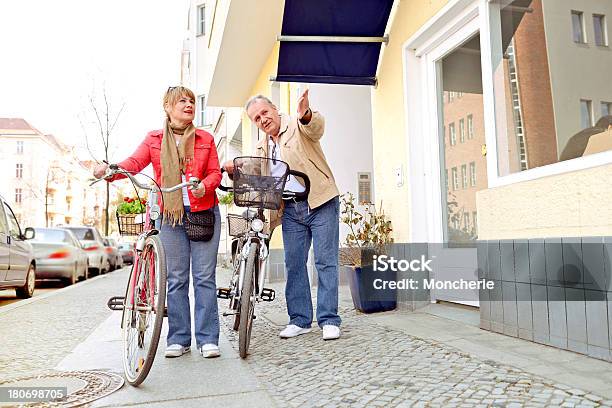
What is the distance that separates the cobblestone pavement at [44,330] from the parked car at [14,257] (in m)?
0.62

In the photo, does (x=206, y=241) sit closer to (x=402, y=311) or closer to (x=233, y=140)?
(x=402, y=311)

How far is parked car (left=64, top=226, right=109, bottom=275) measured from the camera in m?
16.6

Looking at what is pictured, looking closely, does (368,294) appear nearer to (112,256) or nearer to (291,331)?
(291,331)

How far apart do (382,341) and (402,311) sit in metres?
1.42

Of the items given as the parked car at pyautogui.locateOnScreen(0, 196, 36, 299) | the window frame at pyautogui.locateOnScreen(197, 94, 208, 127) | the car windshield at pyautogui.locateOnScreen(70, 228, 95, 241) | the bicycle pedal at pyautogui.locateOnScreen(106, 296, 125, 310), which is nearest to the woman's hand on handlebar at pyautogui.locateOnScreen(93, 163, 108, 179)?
the bicycle pedal at pyautogui.locateOnScreen(106, 296, 125, 310)

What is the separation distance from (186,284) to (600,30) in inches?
140

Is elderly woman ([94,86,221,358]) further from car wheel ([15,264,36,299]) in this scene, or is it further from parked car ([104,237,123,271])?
parked car ([104,237,123,271])

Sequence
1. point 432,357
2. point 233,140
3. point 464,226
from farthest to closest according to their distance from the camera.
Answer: point 233,140 < point 464,226 < point 432,357

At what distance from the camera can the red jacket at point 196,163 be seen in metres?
3.74

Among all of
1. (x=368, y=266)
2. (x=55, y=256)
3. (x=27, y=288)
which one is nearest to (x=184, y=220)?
(x=368, y=266)

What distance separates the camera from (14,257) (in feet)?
29.5

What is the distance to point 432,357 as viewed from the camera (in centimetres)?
343

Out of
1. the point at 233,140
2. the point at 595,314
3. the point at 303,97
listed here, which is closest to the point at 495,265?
the point at 595,314

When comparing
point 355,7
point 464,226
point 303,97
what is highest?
point 355,7
